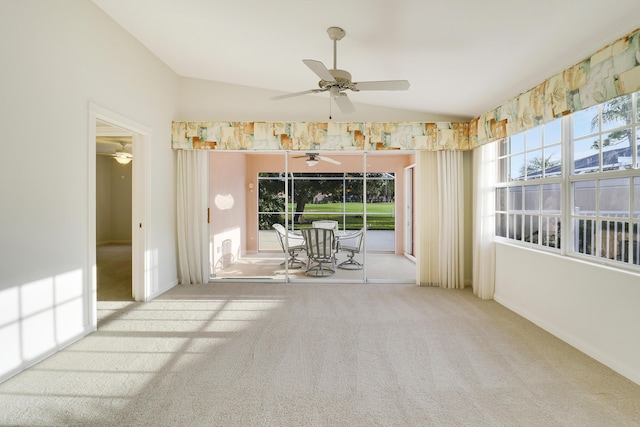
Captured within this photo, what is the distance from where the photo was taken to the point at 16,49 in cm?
243

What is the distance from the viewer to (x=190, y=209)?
5.06 meters

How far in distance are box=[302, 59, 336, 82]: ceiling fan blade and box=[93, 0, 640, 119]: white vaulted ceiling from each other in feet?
1.65

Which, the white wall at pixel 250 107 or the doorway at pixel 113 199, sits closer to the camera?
the white wall at pixel 250 107

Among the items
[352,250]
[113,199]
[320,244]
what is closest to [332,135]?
[320,244]

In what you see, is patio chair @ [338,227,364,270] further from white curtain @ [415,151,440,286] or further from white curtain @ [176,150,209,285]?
white curtain @ [176,150,209,285]

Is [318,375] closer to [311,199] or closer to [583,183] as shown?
[583,183]

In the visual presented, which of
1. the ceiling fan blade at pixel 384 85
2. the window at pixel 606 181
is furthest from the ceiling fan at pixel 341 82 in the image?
the window at pixel 606 181

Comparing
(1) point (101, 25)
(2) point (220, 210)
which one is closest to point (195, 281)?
(2) point (220, 210)

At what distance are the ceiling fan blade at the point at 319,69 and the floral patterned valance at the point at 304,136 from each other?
2.23 meters

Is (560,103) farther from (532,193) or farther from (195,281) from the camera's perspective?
(195,281)

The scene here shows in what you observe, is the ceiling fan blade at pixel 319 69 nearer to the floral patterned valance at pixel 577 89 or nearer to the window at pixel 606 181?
the floral patterned valance at pixel 577 89

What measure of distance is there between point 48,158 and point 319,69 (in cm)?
230

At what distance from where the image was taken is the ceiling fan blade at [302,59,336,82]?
2432 mm

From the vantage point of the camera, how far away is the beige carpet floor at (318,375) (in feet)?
6.52
